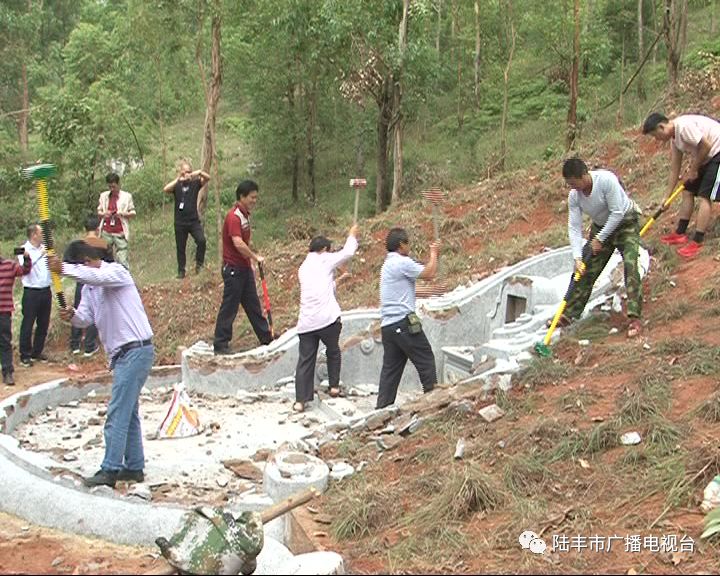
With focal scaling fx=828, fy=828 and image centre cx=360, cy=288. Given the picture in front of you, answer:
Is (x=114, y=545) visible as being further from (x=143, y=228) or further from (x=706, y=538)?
(x=143, y=228)

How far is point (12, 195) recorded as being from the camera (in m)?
19.5

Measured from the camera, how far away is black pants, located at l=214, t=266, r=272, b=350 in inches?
335

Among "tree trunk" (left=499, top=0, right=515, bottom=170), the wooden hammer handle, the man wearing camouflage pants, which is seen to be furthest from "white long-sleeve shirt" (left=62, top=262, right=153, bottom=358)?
"tree trunk" (left=499, top=0, right=515, bottom=170)

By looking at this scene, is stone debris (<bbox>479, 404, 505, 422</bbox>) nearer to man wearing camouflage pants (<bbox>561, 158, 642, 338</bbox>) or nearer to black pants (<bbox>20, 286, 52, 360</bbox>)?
man wearing camouflage pants (<bbox>561, 158, 642, 338</bbox>)

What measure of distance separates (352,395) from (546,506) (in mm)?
3669

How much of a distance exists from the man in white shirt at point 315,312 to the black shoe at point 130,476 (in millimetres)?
2025

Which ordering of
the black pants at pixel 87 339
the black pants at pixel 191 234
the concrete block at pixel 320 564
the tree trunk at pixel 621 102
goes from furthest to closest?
the tree trunk at pixel 621 102 < the black pants at pixel 191 234 < the black pants at pixel 87 339 < the concrete block at pixel 320 564

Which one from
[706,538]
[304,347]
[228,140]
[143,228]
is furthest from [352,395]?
[228,140]

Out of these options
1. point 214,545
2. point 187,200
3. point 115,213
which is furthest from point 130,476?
point 187,200

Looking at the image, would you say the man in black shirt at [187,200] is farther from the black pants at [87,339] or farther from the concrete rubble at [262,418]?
the concrete rubble at [262,418]

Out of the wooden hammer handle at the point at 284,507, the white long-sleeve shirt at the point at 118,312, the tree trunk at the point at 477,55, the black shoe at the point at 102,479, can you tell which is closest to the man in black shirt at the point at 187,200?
the white long-sleeve shirt at the point at 118,312

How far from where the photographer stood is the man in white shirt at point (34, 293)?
9859mm

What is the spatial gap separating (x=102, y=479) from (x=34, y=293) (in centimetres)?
493

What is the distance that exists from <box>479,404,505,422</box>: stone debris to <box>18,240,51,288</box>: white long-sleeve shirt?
6191 mm
